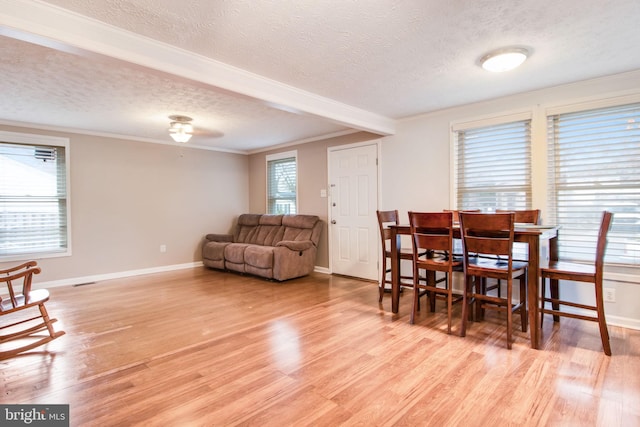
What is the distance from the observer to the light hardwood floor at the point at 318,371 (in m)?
1.69

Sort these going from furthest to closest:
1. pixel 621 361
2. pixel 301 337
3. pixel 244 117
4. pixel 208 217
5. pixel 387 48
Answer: pixel 208 217
pixel 244 117
pixel 301 337
pixel 387 48
pixel 621 361

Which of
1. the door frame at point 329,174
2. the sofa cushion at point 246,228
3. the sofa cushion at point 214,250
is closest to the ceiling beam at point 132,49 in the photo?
the door frame at point 329,174

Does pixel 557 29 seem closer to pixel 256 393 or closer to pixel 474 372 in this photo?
pixel 474 372

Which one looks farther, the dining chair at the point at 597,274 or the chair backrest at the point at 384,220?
the chair backrest at the point at 384,220

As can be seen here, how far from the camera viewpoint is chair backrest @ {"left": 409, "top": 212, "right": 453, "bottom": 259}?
8.90 ft

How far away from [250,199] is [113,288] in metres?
Result: 3.06

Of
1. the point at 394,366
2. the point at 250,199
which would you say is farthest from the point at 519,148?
the point at 250,199

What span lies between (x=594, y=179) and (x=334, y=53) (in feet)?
8.68

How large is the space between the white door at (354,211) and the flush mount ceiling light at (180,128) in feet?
6.96

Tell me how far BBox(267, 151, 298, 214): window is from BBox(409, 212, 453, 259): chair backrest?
3183 mm

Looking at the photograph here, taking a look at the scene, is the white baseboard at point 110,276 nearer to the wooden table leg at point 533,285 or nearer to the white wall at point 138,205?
the white wall at point 138,205

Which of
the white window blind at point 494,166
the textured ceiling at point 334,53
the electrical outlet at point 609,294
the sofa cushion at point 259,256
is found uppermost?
the textured ceiling at point 334,53

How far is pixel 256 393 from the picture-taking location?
1.88 meters

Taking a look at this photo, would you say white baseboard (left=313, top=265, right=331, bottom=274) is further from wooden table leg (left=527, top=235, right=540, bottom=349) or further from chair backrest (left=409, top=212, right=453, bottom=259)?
wooden table leg (left=527, top=235, right=540, bottom=349)
